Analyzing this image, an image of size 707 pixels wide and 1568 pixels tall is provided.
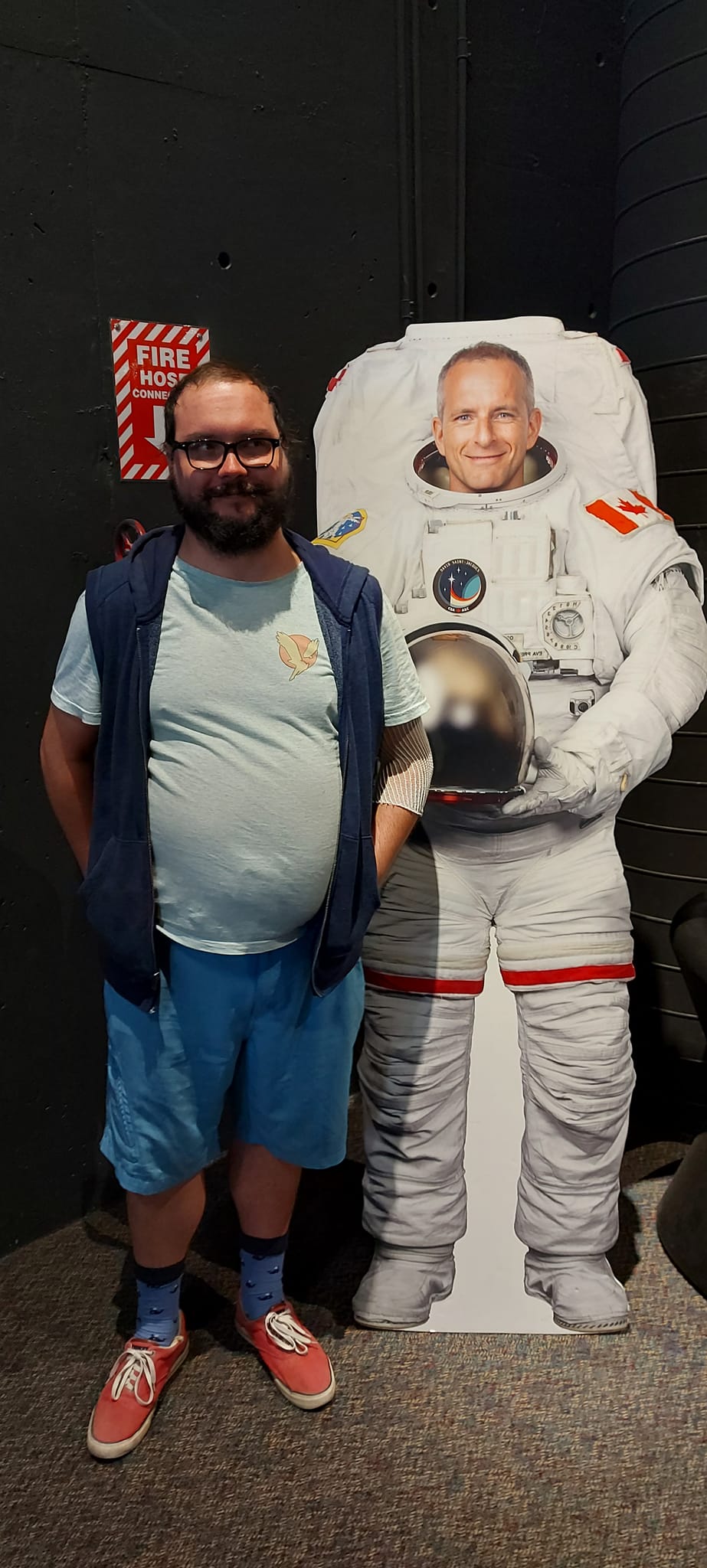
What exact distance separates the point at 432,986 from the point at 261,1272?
0.54 metres

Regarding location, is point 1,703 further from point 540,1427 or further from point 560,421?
point 540,1427

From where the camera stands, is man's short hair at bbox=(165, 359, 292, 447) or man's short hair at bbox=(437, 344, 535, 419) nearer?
A: man's short hair at bbox=(165, 359, 292, 447)

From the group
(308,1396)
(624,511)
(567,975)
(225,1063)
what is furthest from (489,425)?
(308,1396)

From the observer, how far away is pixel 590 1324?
177 cm

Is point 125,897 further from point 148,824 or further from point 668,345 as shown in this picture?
point 668,345

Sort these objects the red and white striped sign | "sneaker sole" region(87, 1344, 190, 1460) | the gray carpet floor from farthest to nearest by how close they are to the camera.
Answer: the red and white striped sign < "sneaker sole" region(87, 1344, 190, 1460) < the gray carpet floor

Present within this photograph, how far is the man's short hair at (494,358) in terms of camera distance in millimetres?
1681

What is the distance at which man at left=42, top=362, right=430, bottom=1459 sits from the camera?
1363mm

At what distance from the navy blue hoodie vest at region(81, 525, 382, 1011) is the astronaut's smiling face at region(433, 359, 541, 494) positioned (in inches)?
13.6

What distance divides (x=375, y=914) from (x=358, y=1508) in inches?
33.3

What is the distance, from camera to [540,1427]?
5.31ft

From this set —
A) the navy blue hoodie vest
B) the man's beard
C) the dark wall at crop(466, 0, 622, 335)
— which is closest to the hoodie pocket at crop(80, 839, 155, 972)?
the navy blue hoodie vest

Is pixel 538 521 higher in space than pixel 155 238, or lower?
lower

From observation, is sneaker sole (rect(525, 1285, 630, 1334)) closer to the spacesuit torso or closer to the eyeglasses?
the spacesuit torso
